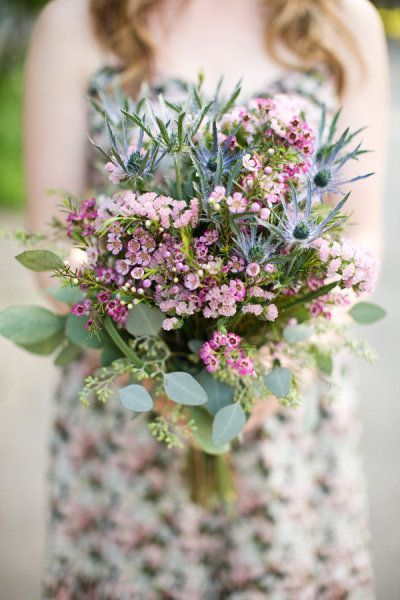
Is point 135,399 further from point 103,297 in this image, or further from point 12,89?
point 12,89

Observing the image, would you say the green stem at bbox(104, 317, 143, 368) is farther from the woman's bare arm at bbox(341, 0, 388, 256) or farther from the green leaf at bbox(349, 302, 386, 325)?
the woman's bare arm at bbox(341, 0, 388, 256)

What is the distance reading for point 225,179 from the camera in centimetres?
70

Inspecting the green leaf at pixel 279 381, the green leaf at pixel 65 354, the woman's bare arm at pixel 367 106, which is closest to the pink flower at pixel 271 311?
the green leaf at pixel 279 381

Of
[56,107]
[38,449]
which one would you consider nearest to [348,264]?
[56,107]

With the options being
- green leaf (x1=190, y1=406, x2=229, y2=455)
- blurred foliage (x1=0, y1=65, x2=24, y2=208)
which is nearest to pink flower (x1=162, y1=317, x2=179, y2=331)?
green leaf (x1=190, y1=406, x2=229, y2=455)

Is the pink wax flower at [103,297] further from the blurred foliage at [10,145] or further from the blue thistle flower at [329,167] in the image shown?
the blurred foliage at [10,145]

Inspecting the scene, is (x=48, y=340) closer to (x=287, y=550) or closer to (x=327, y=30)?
(x=287, y=550)

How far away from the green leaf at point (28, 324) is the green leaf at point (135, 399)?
240 millimetres

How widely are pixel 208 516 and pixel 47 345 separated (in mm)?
617

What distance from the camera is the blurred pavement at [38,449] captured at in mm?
2301

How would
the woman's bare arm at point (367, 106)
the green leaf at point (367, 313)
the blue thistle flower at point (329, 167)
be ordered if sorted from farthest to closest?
1. the woman's bare arm at point (367, 106)
2. the green leaf at point (367, 313)
3. the blue thistle flower at point (329, 167)

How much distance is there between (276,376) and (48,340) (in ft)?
1.22

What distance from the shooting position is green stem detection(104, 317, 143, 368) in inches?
29.4

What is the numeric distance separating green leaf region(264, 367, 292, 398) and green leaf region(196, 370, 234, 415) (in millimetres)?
76
